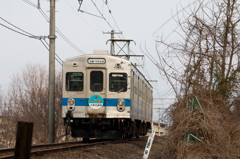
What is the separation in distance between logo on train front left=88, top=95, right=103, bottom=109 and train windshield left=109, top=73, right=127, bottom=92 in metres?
0.54

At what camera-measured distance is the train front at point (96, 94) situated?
48.6 feet

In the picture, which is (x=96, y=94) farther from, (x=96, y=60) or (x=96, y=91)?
(x=96, y=60)

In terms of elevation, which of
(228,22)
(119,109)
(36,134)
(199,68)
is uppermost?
(228,22)

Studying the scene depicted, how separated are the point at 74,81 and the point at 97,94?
0.98 metres

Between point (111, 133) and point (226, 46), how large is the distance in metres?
6.02

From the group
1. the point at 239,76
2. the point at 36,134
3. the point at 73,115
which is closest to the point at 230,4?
the point at 239,76

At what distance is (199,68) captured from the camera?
10203mm

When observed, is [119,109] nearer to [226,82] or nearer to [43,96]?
[226,82]

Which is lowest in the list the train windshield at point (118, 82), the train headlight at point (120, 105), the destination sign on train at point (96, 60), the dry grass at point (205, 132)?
the dry grass at point (205, 132)

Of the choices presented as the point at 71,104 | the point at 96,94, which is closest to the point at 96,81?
the point at 96,94

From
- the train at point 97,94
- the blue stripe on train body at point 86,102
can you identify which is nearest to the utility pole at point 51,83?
the train at point 97,94

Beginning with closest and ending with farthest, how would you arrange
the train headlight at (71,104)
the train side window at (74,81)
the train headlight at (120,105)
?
the train headlight at (71,104) < the train headlight at (120,105) < the train side window at (74,81)

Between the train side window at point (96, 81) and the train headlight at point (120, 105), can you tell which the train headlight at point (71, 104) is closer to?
the train side window at point (96, 81)

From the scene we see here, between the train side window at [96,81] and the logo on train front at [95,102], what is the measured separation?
31 centimetres
